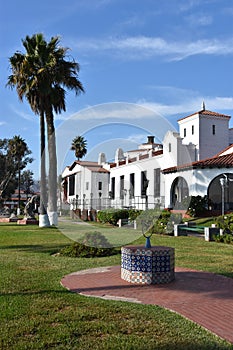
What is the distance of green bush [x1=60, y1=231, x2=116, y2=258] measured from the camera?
37.5 feet

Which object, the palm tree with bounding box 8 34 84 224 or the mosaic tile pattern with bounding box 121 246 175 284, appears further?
the palm tree with bounding box 8 34 84 224

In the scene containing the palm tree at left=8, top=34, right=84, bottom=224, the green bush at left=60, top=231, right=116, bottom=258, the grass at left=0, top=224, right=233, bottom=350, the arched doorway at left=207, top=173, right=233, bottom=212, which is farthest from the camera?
the arched doorway at left=207, top=173, right=233, bottom=212

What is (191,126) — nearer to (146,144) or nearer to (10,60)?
(10,60)

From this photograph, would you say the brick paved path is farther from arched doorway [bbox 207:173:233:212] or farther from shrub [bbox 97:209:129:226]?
arched doorway [bbox 207:173:233:212]

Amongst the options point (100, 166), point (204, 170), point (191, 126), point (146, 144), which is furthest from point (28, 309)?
point (191, 126)

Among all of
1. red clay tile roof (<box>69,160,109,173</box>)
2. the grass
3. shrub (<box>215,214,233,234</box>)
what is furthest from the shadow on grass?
shrub (<box>215,214,233,234</box>)

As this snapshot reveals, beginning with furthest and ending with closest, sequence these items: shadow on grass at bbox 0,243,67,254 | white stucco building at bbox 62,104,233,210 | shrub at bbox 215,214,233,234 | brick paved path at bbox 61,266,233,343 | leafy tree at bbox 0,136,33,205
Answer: leafy tree at bbox 0,136,33,205 < shrub at bbox 215,214,233,234 < shadow on grass at bbox 0,243,67,254 < white stucco building at bbox 62,104,233,210 < brick paved path at bbox 61,266,233,343

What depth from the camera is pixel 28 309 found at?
609 centimetres

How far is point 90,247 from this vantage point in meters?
12.4

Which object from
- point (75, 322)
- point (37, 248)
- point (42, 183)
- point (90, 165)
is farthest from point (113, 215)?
point (75, 322)

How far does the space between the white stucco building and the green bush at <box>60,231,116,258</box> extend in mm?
932

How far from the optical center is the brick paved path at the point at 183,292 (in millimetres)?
5805

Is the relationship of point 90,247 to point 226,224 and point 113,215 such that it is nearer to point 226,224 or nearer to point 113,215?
point 113,215

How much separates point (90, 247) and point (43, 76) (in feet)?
54.5
